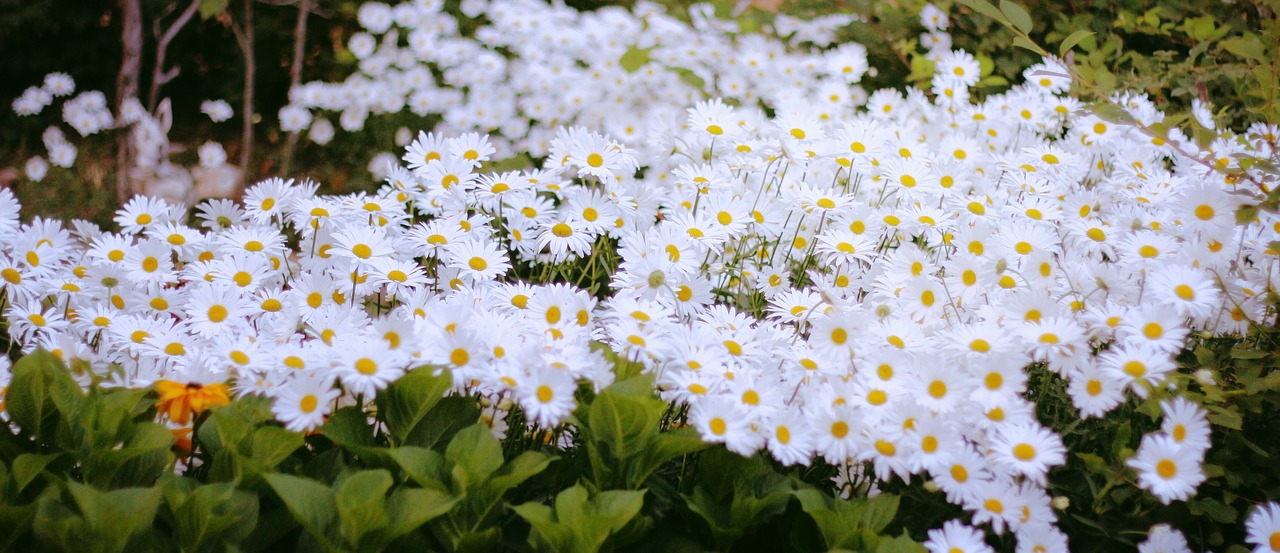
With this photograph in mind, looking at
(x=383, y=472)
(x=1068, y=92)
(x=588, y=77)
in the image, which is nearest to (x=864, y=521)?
(x=383, y=472)

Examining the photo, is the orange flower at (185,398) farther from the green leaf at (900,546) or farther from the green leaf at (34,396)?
the green leaf at (900,546)

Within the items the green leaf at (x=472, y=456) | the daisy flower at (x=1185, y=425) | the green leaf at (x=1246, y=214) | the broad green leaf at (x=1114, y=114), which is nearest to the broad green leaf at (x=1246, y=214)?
the green leaf at (x=1246, y=214)

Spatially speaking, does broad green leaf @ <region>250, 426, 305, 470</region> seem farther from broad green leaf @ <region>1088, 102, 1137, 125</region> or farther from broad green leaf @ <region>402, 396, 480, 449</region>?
broad green leaf @ <region>1088, 102, 1137, 125</region>

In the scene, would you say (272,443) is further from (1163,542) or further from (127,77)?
(127,77)

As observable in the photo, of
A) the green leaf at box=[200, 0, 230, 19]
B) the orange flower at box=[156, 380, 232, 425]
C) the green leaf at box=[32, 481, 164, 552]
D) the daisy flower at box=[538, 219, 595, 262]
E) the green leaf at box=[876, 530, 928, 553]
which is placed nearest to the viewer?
the green leaf at box=[32, 481, 164, 552]

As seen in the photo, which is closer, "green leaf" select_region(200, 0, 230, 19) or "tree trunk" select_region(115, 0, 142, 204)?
"green leaf" select_region(200, 0, 230, 19)

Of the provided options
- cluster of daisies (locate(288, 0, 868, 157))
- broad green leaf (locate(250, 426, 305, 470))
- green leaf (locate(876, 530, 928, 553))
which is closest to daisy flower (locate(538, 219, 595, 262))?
broad green leaf (locate(250, 426, 305, 470))

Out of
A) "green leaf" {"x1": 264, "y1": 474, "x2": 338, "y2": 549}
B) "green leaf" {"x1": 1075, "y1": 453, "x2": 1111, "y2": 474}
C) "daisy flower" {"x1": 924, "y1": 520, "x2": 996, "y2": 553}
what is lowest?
"green leaf" {"x1": 264, "y1": 474, "x2": 338, "y2": 549}

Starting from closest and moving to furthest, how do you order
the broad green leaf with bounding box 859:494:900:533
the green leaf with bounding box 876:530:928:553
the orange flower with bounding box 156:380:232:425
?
the green leaf with bounding box 876:530:928:553 → the broad green leaf with bounding box 859:494:900:533 → the orange flower with bounding box 156:380:232:425
